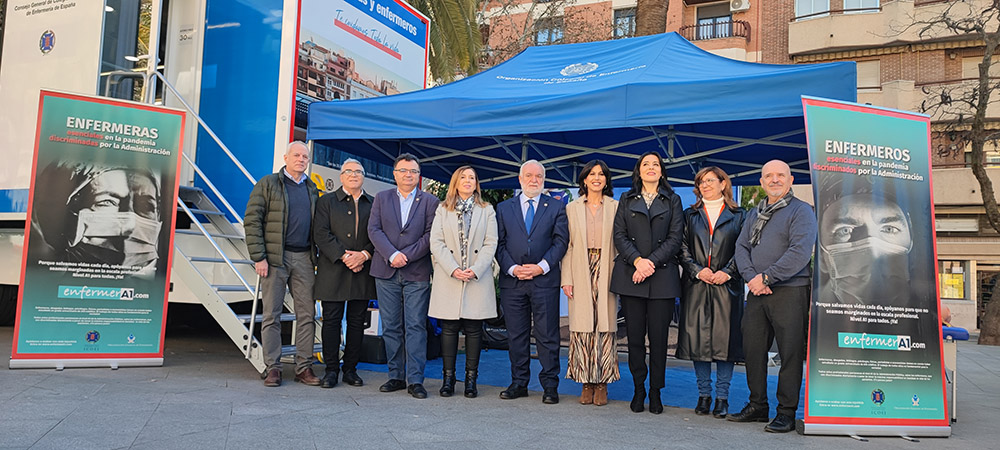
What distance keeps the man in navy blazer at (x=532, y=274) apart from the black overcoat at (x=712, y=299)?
901 mm

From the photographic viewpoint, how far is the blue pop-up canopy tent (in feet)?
16.4

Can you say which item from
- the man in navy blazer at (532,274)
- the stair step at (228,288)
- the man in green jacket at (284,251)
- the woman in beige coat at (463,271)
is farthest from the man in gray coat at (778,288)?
the stair step at (228,288)

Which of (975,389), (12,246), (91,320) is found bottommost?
(975,389)

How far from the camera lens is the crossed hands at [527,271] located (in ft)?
16.6

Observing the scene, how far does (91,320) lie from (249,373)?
129cm

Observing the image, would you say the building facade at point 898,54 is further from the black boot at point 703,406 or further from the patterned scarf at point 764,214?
the black boot at point 703,406

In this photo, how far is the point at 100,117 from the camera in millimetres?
5871

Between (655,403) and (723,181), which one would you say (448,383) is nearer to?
(655,403)

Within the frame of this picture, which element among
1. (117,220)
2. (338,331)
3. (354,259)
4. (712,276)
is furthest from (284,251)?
(712,276)

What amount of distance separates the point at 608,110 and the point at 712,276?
1463 mm

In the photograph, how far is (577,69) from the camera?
20.8 feet

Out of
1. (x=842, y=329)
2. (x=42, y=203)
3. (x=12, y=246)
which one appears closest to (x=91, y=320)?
(x=42, y=203)

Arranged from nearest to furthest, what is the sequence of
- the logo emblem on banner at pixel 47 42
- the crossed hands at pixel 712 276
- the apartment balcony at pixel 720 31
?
the crossed hands at pixel 712 276, the logo emblem on banner at pixel 47 42, the apartment balcony at pixel 720 31

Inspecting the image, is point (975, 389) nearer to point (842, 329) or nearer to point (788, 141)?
point (788, 141)
